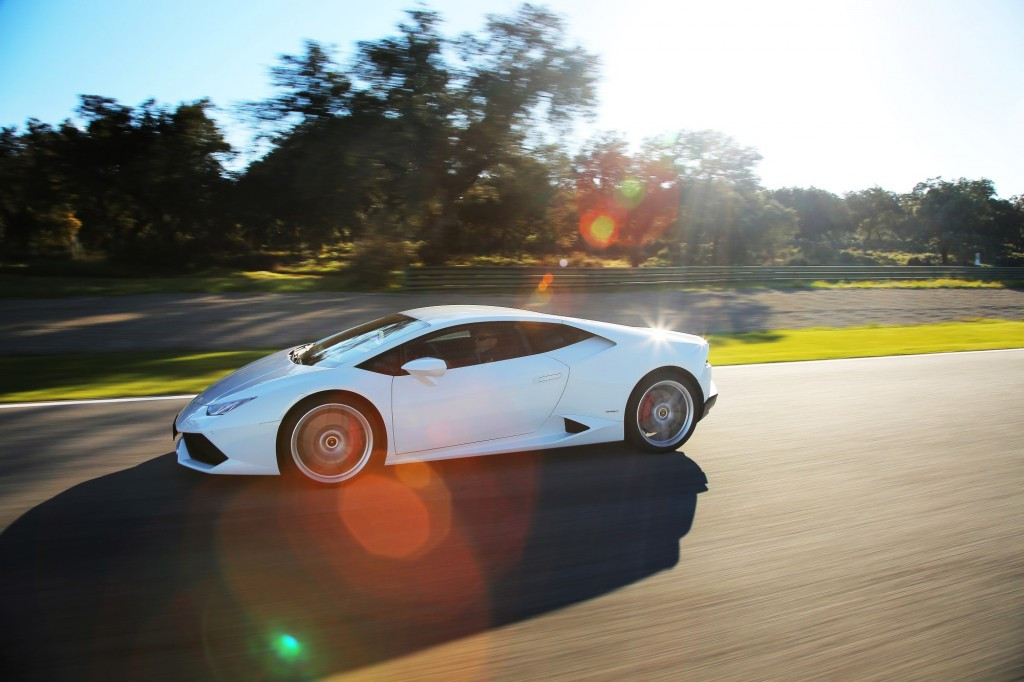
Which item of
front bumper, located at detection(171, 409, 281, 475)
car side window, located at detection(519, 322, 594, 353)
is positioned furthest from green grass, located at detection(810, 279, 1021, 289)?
front bumper, located at detection(171, 409, 281, 475)

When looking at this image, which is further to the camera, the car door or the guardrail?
the guardrail

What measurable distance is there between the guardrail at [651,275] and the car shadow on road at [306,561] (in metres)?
19.1

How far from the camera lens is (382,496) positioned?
4.69m

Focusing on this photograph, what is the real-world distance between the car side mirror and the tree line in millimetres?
19723

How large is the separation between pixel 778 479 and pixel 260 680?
3.74 m

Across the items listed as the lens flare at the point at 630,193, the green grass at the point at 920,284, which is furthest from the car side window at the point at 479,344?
the lens flare at the point at 630,193

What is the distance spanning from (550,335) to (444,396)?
1.07m

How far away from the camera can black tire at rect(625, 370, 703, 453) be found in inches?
226

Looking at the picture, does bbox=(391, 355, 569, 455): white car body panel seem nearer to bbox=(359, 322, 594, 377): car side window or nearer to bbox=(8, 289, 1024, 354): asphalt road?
bbox=(359, 322, 594, 377): car side window

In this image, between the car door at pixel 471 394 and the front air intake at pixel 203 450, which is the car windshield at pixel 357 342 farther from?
the front air intake at pixel 203 450

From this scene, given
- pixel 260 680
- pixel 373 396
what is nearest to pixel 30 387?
pixel 373 396

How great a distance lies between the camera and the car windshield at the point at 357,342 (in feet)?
17.1

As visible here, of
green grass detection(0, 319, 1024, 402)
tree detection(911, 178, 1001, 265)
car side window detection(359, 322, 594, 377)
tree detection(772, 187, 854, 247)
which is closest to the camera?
car side window detection(359, 322, 594, 377)

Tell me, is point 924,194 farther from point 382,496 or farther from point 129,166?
point 382,496
